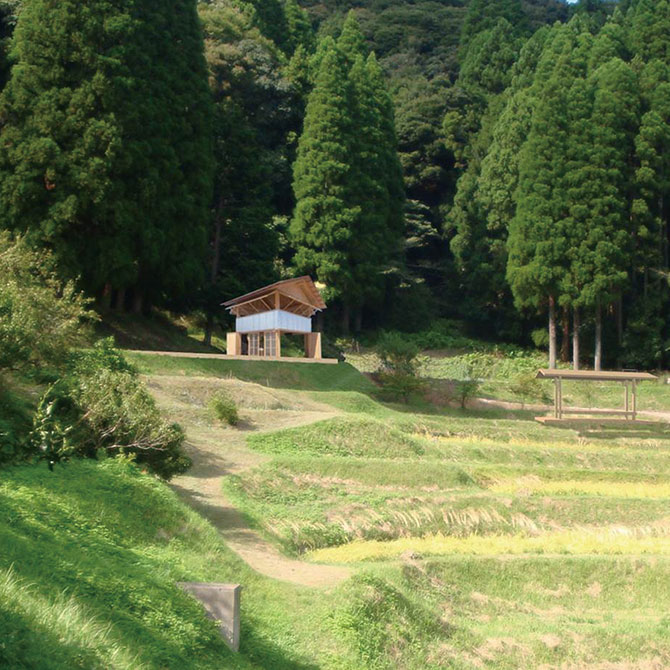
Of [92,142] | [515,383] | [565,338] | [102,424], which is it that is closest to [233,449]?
[102,424]

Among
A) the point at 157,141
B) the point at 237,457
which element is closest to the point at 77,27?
the point at 157,141

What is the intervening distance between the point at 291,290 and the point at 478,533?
593 inches

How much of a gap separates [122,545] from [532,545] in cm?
864

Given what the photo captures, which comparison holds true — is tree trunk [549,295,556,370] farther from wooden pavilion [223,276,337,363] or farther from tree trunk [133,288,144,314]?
tree trunk [133,288,144,314]

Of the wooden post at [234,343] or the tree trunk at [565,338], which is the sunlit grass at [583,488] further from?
the tree trunk at [565,338]

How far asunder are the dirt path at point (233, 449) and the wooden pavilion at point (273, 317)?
10.4 ft

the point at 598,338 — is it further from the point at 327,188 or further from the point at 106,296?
the point at 106,296

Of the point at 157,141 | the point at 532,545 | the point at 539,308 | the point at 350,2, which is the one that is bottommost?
the point at 532,545

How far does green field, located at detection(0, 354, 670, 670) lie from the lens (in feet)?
34.9

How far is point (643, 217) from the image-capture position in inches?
1790

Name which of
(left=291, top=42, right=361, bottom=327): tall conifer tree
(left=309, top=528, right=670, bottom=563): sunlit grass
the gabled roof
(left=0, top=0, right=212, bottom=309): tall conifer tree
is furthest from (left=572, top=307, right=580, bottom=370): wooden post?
(left=309, top=528, right=670, bottom=563): sunlit grass

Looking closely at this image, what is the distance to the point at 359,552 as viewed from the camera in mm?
17781

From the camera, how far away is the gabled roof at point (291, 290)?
108 ft

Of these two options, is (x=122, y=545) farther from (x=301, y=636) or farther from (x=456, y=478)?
(x=456, y=478)
